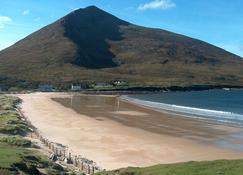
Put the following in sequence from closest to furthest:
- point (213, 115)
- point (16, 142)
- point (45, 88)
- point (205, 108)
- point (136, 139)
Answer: point (16, 142) → point (136, 139) → point (213, 115) → point (205, 108) → point (45, 88)

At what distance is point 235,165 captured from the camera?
21656 mm

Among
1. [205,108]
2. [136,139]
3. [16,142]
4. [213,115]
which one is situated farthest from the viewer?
[205,108]

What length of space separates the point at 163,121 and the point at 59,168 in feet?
142

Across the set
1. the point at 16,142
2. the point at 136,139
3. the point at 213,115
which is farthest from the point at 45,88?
the point at 16,142

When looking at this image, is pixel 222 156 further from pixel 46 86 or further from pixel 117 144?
pixel 46 86

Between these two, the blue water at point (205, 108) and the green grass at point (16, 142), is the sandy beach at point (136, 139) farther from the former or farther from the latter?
the blue water at point (205, 108)

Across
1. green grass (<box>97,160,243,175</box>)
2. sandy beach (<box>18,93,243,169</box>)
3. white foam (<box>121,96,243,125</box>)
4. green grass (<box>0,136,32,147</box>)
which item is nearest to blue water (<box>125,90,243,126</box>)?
white foam (<box>121,96,243,125</box>)

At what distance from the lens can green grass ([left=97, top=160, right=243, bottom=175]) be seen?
20.7 m

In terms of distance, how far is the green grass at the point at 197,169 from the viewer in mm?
20703

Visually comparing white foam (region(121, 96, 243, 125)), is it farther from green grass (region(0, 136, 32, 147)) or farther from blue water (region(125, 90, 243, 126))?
green grass (region(0, 136, 32, 147))

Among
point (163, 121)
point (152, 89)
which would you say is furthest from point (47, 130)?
point (152, 89)

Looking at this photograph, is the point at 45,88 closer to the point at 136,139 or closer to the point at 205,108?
the point at 205,108

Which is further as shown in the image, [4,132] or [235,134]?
[235,134]

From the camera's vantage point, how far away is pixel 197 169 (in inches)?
848
